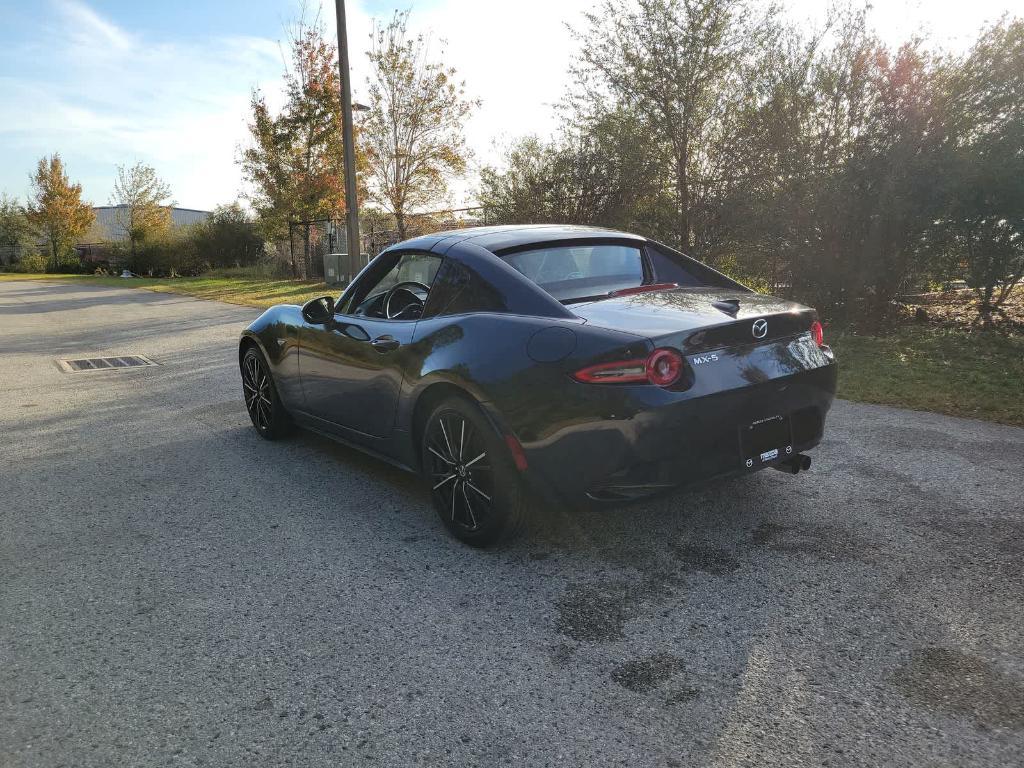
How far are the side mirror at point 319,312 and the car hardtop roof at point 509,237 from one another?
2.19ft

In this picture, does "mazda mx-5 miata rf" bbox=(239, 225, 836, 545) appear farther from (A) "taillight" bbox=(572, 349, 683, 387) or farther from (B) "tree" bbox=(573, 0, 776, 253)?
(B) "tree" bbox=(573, 0, 776, 253)

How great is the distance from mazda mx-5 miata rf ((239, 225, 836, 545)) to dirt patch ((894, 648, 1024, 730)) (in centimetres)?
100

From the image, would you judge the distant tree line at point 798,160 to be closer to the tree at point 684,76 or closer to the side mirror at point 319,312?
the tree at point 684,76

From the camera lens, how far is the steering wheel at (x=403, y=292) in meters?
4.05

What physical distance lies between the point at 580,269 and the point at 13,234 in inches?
2486

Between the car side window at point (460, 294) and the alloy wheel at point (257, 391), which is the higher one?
the car side window at point (460, 294)

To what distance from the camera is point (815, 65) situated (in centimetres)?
981

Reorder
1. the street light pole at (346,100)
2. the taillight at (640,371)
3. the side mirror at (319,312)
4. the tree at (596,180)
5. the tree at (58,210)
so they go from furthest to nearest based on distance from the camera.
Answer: the tree at (58,210), the street light pole at (346,100), the tree at (596,180), the side mirror at (319,312), the taillight at (640,371)

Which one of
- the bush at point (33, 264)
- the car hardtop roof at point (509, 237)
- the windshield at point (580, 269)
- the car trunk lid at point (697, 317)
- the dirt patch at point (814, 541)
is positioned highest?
the bush at point (33, 264)

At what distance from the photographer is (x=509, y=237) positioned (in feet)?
12.7

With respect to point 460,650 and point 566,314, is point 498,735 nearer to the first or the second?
point 460,650

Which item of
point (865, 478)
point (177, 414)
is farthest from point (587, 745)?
point (177, 414)

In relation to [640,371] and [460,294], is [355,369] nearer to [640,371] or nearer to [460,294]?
[460,294]

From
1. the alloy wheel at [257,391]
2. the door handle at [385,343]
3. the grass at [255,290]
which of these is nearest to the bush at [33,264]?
the grass at [255,290]
